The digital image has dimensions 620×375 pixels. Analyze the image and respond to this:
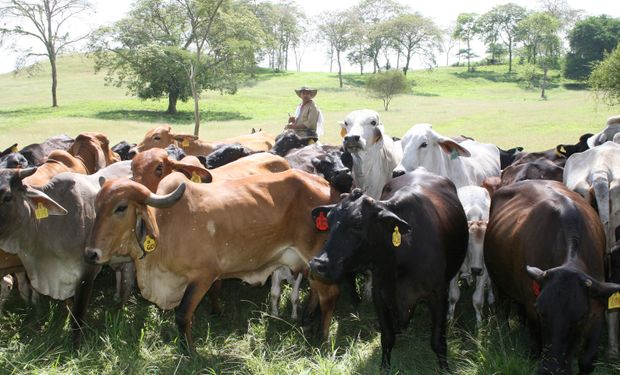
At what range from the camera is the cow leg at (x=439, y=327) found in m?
5.37

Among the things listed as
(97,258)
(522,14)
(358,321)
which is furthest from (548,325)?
(522,14)

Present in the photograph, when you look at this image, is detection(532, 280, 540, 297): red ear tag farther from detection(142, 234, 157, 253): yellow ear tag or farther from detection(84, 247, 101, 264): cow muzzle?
detection(84, 247, 101, 264): cow muzzle

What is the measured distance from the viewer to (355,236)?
4992 millimetres

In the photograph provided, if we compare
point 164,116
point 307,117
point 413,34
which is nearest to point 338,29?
point 413,34

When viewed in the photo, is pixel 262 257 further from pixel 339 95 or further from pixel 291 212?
pixel 339 95

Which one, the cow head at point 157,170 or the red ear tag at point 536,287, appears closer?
the red ear tag at point 536,287

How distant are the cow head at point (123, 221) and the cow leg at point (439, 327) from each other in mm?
2408

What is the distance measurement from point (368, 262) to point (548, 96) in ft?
171

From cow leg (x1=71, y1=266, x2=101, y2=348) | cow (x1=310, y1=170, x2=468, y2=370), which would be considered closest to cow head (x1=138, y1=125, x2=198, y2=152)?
cow leg (x1=71, y1=266, x2=101, y2=348)

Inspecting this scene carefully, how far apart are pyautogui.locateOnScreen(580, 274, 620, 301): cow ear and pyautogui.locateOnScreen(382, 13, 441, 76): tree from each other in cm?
7181

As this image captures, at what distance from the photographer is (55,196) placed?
632 cm

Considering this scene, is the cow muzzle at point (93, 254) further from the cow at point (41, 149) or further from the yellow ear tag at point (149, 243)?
the cow at point (41, 149)

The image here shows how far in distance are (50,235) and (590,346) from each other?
16.4ft

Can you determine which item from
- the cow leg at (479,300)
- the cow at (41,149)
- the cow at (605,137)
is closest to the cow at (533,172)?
the cow at (605,137)
